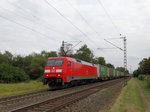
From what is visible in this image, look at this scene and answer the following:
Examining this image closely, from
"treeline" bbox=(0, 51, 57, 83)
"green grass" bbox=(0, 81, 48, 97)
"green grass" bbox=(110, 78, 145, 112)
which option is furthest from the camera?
"treeline" bbox=(0, 51, 57, 83)

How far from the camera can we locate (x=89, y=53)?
224 feet

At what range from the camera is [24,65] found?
60031 millimetres

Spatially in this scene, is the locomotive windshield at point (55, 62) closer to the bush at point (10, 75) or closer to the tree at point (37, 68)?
the bush at point (10, 75)

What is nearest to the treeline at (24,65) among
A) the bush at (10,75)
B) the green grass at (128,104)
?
the bush at (10,75)

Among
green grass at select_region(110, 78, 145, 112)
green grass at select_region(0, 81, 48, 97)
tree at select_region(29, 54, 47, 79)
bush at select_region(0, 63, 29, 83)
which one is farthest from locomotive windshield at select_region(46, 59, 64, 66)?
tree at select_region(29, 54, 47, 79)

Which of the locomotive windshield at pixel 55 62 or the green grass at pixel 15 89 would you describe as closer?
the green grass at pixel 15 89

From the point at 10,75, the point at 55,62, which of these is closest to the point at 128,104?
the point at 55,62

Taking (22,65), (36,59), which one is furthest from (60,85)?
(22,65)

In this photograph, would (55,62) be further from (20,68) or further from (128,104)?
(20,68)

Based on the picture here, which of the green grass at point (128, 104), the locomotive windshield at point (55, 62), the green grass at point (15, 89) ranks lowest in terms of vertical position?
the green grass at point (128, 104)

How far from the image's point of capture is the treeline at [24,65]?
28197 millimetres

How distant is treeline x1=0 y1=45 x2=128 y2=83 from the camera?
28197mm

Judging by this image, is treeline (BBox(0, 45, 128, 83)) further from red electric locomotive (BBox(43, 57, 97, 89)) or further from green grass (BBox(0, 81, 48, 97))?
red electric locomotive (BBox(43, 57, 97, 89))

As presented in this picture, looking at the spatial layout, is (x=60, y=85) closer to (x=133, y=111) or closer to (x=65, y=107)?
(x=65, y=107)
